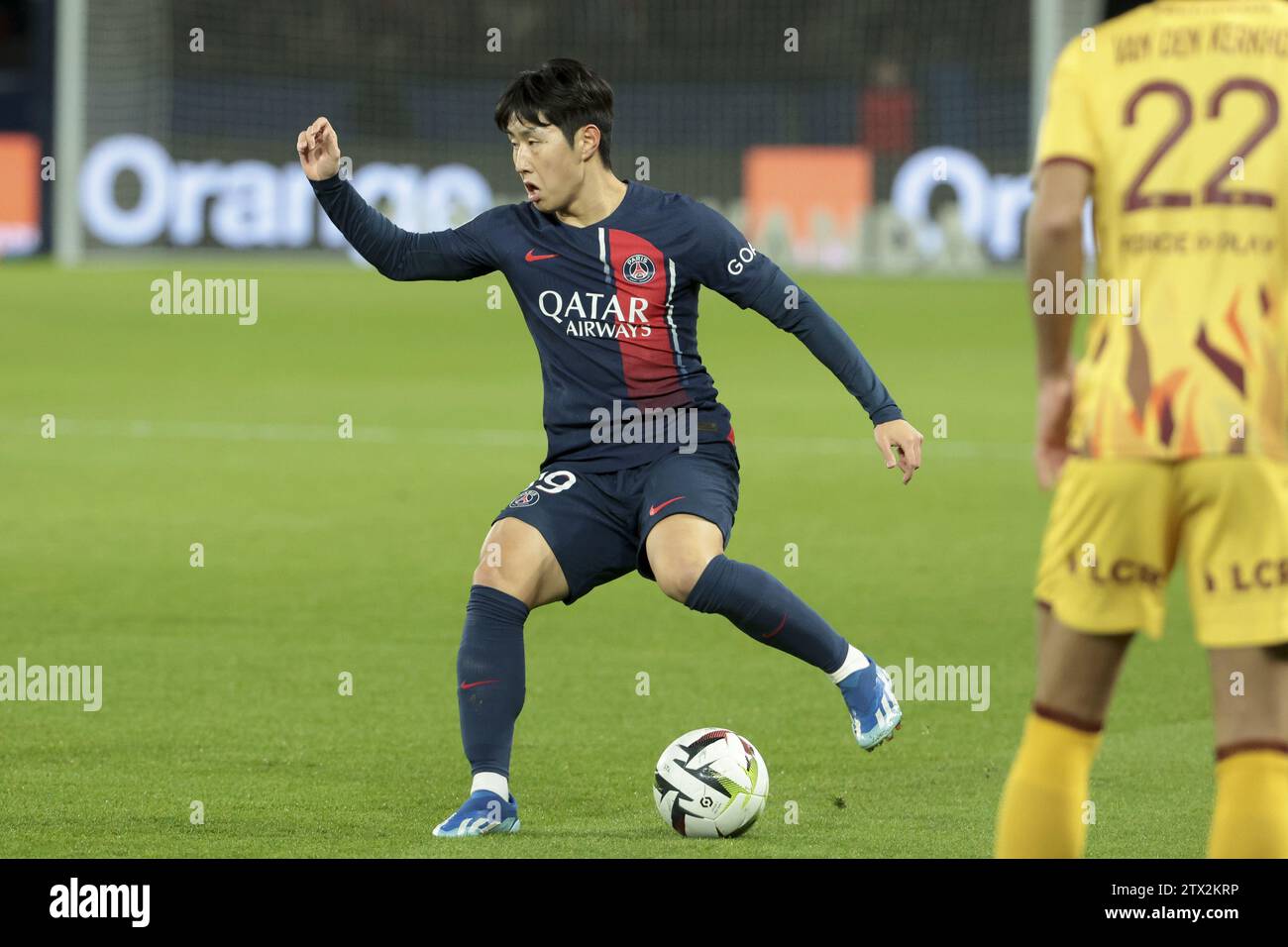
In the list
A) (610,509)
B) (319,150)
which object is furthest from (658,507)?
(319,150)

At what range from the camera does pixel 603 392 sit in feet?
18.5

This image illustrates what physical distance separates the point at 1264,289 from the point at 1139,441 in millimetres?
322

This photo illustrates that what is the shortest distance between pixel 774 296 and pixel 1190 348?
2.16 m

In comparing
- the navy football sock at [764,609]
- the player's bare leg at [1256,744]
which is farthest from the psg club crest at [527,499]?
the player's bare leg at [1256,744]

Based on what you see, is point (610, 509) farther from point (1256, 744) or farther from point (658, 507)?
point (1256, 744)

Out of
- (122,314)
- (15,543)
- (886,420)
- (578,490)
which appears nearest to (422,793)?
Answer: (578,490)

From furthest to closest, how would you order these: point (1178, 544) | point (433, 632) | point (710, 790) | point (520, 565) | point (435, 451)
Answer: point (435, 451) < point (433, 632) < point (520, 565) < point (710, 790) < point (1178, 544)

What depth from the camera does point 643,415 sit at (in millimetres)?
5652

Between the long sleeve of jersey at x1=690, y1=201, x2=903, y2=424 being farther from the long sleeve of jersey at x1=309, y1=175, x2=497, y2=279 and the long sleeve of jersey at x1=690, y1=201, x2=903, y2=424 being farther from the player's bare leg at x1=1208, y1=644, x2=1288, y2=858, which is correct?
the player's bare leg at x1=1208, y1=644, x2=1288, y2=858

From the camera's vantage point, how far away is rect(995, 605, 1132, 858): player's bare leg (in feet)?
11.8

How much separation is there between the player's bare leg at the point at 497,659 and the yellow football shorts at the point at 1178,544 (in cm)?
198

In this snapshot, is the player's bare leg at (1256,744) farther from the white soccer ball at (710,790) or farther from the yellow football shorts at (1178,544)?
the white soccer ball at (710,790)

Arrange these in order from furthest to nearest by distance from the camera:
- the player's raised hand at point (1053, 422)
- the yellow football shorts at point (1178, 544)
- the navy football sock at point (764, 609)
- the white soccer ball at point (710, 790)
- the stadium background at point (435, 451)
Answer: the stadium background at point (435, 451), the navy football sock at point (764, 609), the white soccer ball at point (710, 790), the player's raised hand at point (1053, 422), the yellow football shorts at point (1178, 544)

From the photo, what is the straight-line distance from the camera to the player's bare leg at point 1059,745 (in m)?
3.61
